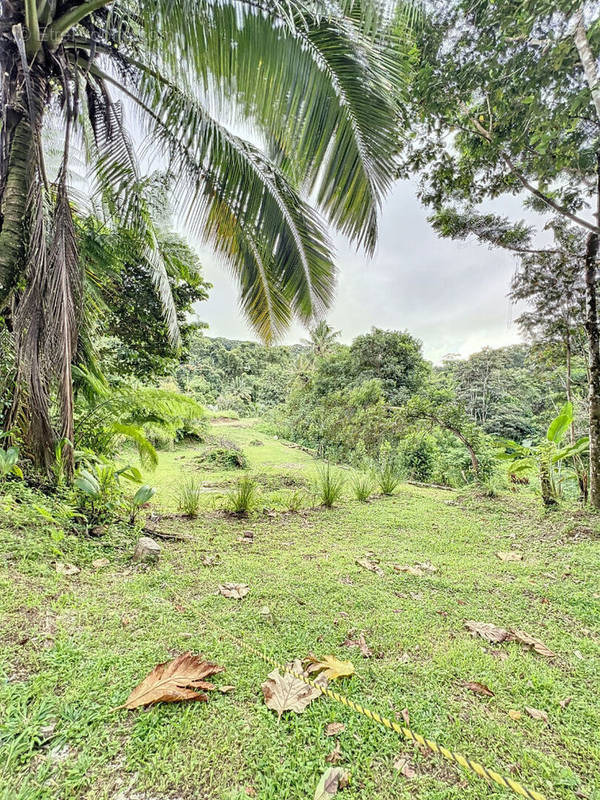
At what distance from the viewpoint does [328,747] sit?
97cm

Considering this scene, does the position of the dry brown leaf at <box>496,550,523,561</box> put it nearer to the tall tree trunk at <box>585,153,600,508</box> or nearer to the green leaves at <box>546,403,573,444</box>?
the tall tree trunk at <box>585,153,600,508</box>

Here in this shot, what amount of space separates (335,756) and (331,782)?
0.08m

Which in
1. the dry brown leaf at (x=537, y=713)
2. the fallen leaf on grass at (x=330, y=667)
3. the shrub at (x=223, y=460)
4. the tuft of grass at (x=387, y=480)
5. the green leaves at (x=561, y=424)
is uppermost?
the green leaves at (x=561, y=424)

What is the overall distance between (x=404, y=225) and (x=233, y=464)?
18.5 feet

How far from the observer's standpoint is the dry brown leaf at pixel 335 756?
93 cm

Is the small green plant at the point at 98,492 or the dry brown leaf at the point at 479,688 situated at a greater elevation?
the small green plant at the point at 98,492

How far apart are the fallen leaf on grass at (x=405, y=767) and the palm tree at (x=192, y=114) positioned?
8.07 feet

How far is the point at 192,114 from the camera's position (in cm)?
281

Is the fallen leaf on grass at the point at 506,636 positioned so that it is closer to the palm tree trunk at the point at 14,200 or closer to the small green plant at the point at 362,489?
the small green plant at the point at 362,489

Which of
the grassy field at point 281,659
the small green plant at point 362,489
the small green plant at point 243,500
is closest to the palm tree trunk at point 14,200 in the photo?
the grassy field at point 281,659

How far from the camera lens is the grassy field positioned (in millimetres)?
875

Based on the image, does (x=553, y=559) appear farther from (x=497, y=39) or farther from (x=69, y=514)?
(x=497, y=39)

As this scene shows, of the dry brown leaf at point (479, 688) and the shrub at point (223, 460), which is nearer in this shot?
the dry brown leaf at point (479, 688)

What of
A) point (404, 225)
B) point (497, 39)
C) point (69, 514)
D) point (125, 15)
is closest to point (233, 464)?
point (69, 514)
